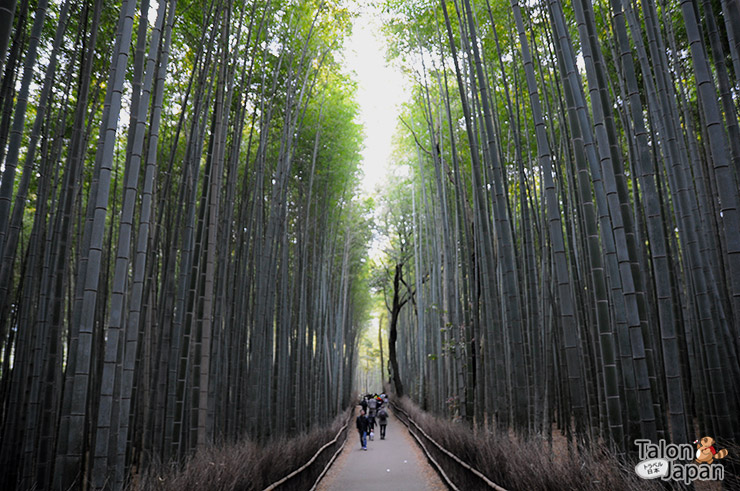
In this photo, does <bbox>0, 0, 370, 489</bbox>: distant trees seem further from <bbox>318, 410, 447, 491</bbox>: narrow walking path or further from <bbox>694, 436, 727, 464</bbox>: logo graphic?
<bbox>694, 436, 727, 464</bbox>: logo graphic

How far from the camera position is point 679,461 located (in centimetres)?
197

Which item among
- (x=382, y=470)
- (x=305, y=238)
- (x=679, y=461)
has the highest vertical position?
(x=305, y=238)

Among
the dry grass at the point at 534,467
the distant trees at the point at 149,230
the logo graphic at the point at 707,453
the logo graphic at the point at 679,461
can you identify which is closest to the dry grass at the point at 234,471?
the distant trees at the point at 149,230

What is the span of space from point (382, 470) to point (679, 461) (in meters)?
4.38

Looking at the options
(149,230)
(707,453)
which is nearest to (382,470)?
(149,230)

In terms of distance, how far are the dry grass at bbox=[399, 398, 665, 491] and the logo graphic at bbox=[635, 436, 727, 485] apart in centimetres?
8

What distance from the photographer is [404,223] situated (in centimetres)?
1363

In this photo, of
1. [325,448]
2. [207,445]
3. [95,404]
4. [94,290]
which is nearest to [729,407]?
[94,290]

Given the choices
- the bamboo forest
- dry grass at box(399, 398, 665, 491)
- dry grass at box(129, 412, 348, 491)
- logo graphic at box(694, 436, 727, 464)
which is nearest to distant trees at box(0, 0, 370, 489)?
the bamboo forest

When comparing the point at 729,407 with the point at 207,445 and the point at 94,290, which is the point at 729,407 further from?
the point at 207,445

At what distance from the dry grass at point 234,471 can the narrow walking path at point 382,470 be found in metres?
0.50

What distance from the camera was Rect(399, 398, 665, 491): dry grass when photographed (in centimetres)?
196

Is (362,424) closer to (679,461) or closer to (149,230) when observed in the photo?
(149,230)

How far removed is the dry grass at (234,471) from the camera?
2377 millimetres
